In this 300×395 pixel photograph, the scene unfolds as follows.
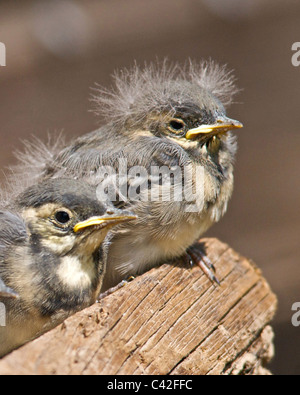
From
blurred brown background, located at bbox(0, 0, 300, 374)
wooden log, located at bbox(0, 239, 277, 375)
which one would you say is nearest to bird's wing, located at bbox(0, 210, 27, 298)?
wooden log, located at bbox(0, 239, 277, 375)

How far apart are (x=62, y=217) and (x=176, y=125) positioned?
76 centimetres

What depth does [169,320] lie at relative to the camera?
2295 millimetres

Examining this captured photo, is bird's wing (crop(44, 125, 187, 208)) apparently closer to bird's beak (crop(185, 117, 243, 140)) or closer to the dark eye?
bird's beak (crop(185, 117, 243, 140))

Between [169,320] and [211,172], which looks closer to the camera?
[169,320]

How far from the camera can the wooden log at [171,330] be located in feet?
6.24

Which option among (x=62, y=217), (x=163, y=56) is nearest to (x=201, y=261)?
(x=62, y=217)

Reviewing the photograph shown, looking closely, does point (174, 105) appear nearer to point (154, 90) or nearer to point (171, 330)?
point (154, 90)

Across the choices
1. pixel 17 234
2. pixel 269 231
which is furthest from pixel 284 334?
pixel 17 234

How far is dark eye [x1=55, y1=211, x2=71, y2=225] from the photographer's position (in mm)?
2373

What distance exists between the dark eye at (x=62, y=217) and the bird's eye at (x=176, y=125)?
2.43ft

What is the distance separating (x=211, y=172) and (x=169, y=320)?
31.7 inches

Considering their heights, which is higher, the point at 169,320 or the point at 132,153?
the point at 132,153

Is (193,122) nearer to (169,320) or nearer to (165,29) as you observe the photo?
(169,320)

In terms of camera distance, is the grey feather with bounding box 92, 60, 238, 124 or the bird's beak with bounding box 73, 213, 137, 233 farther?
the grey feather with bounding box 92, 60, 238, 124
